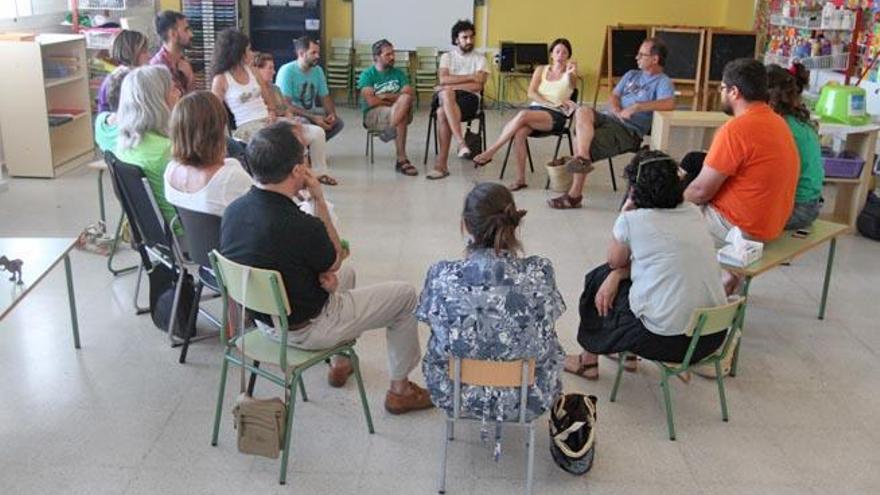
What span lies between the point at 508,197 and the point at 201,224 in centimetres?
121

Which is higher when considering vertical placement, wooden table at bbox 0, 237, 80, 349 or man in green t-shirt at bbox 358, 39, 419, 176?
man in green t-shirt at bbox 358, 39, 419, 176

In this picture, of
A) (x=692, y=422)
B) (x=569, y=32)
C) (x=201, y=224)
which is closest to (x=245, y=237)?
(x=201, y=224)

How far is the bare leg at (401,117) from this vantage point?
6.33 m

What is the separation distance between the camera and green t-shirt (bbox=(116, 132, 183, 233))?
324 cm

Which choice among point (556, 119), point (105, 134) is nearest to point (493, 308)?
point (105, 134)

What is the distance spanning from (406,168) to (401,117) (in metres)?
0.41

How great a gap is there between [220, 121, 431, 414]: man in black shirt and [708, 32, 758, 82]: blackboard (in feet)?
21.5

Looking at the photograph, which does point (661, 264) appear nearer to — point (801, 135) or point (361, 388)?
point (361, 388)

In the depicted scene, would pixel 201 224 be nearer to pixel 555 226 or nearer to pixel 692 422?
pixel 692 422

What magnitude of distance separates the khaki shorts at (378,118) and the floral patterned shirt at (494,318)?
418 centimetres

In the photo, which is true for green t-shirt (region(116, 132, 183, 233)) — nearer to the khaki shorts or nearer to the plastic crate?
the khaki shorts

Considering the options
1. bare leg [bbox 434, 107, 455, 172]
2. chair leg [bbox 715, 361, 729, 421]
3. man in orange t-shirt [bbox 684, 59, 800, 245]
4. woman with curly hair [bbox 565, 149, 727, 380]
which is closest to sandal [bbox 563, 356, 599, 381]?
woman with curly hair [bbox 565, 149, 727, 380]

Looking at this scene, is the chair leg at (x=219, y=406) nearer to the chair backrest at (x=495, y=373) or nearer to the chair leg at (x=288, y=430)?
the chair leg at (x=288, y=430)

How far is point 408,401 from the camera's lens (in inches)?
112
